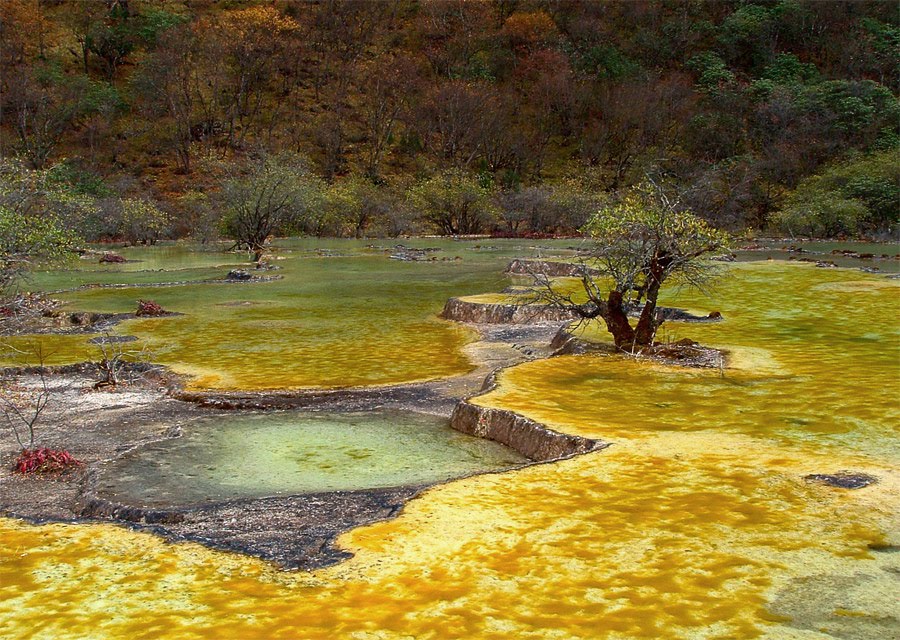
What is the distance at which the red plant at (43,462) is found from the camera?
1116 centimetres

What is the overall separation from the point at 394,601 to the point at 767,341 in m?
14.1

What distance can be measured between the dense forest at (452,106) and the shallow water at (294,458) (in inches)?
1933

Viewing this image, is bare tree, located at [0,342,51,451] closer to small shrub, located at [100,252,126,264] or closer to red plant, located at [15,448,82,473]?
red plant, located at [15,448,82,473]

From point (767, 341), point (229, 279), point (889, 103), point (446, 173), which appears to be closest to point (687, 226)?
point (767, 341)

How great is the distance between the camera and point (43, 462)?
11203 mm

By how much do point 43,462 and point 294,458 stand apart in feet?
10.6

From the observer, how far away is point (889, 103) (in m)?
74.6

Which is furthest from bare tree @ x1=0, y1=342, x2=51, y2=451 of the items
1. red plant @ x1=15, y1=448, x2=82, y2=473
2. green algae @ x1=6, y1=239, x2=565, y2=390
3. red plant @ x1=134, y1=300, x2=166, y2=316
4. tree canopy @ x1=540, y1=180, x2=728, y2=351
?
tree canopy @ x1=540, y1=180, x2=728, y2=351

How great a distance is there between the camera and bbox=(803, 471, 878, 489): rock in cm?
884

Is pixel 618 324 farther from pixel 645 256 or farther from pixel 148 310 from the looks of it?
pixel 148 310

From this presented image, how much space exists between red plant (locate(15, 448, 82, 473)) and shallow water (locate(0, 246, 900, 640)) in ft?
8.11

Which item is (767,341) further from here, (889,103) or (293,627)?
(889,103)

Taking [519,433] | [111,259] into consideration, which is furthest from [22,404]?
[111,259]

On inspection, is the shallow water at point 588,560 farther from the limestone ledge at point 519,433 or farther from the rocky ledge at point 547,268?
the rocky ledge at point 547,268
